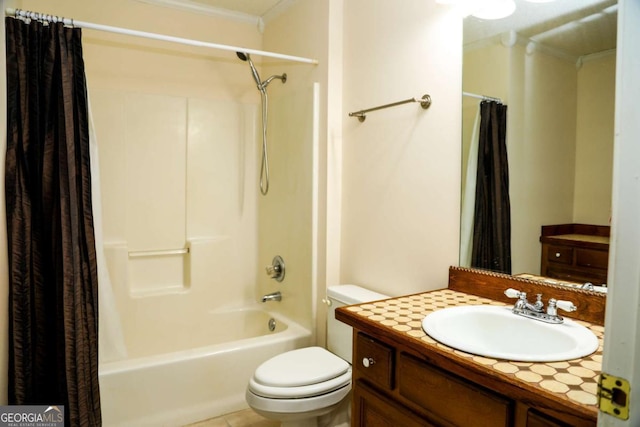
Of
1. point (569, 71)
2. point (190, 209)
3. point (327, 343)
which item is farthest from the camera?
point (190, 209)

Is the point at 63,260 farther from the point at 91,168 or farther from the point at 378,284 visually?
the point at 378,284

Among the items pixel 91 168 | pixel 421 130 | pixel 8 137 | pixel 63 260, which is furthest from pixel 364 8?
pixel 63 260

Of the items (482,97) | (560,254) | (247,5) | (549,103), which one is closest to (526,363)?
(560,254)

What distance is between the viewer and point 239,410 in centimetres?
216

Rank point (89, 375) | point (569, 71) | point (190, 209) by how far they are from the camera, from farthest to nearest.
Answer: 1. point (190, 209)
2. point (89, 375)
3. point (569, 71)

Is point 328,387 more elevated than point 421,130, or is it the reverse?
point 421,130

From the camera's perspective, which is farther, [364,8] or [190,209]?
[190,209]

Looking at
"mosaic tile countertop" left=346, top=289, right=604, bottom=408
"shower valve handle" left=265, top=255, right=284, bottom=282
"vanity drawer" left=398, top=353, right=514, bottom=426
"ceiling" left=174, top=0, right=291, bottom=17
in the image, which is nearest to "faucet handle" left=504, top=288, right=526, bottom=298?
"mosaic tile countertop" left=346, top=289, right=604, bottom=408

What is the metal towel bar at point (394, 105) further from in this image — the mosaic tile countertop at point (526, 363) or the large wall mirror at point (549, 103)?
the mosaic tile countertop at point (526, 363)

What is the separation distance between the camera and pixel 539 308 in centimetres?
119

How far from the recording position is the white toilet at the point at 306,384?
5.31 ft

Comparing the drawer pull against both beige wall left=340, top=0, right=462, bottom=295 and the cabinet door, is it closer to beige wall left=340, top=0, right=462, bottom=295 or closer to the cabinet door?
the cabinet door

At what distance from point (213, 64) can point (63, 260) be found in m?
1.75

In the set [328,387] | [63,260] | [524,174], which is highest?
[524,174]
